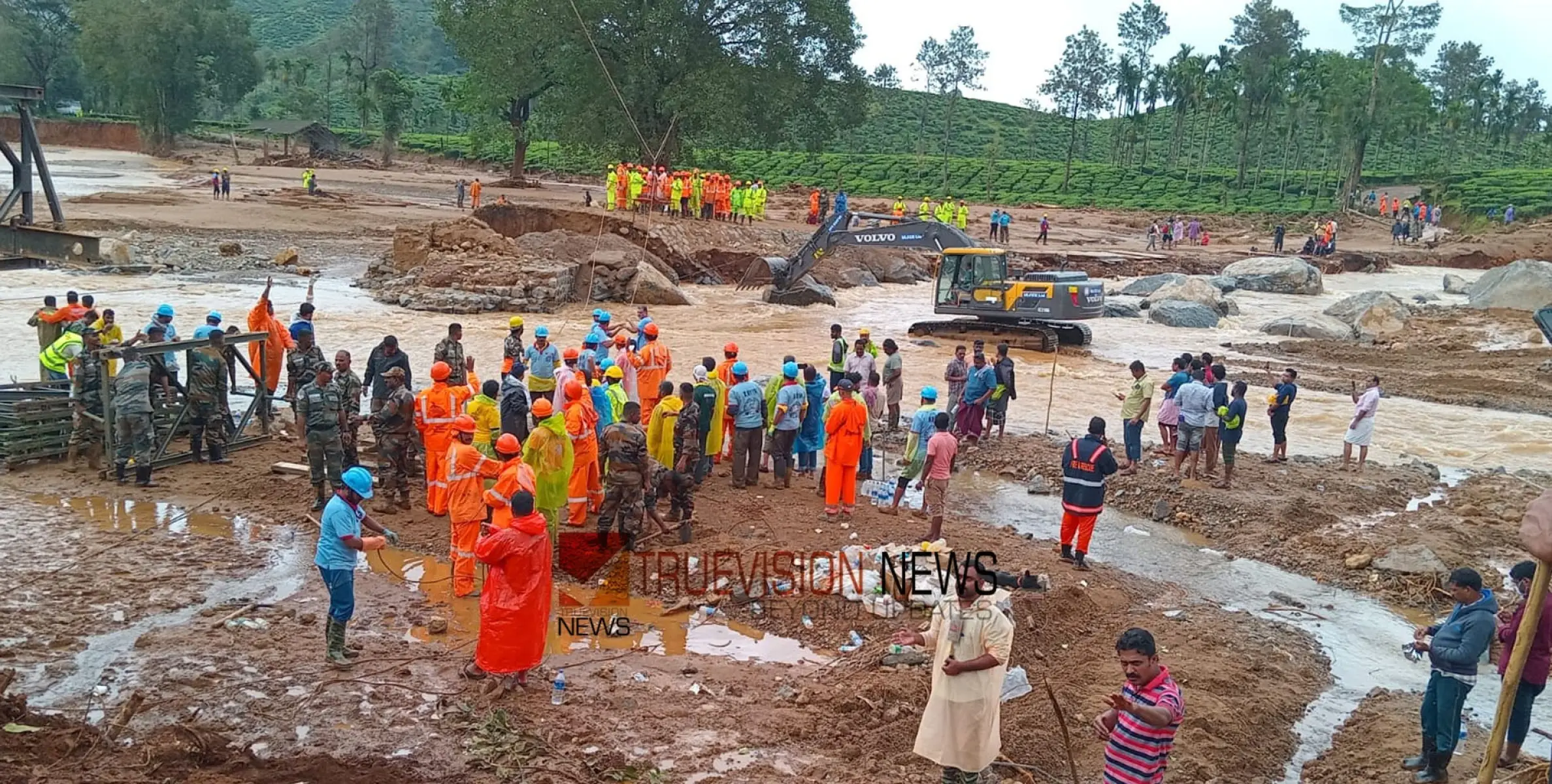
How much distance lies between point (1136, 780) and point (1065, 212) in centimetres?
5694

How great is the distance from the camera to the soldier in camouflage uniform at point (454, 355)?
1255cm

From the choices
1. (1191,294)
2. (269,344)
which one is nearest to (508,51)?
(1191,294)

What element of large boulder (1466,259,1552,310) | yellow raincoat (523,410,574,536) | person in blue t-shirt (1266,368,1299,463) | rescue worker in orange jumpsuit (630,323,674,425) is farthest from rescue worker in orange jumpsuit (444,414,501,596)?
large boulder (1466,259,1552,310)

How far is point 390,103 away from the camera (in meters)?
62.8

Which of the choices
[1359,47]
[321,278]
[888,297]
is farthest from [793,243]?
[1359,47]

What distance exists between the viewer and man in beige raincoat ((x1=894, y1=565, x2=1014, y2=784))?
5379 mm

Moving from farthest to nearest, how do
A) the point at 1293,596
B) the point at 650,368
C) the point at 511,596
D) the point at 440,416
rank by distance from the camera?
the point at 650,368
the point at 1293,596
the point at 440,416
the point at 511,596

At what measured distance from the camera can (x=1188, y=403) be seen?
1273cm

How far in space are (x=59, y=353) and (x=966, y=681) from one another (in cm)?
1135

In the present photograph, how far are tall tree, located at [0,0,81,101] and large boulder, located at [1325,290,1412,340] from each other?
78.1 metres

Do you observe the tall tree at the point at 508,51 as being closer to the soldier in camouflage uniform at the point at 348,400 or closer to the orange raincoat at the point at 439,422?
the soldier in camouflage uniform at the point at 348,400

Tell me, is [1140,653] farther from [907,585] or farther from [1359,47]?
[1359,47]

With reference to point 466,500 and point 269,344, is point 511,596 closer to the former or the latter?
point 466,500

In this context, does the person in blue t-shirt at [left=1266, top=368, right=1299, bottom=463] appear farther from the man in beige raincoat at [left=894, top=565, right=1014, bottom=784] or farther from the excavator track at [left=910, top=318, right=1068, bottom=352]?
the man in beige raincoat at [left=894, top=565, right=1014, bottom=784]
